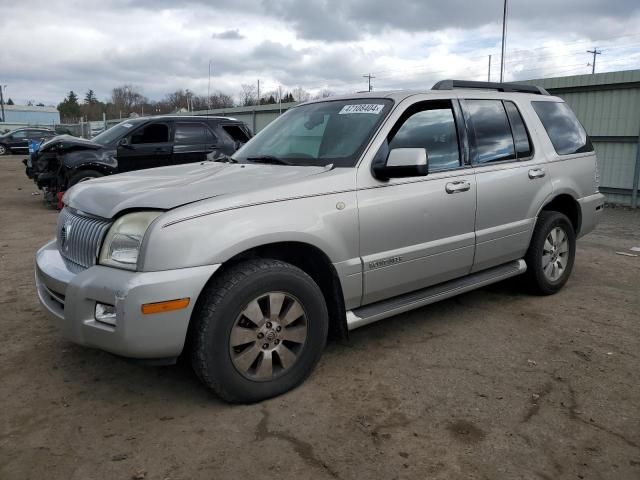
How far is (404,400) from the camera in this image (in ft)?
10.4

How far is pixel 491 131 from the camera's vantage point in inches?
176

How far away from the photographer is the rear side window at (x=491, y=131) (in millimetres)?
4324

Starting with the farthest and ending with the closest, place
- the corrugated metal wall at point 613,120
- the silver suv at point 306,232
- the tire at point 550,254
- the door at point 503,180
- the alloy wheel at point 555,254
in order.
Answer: the corrugated metal wall at point 613,120
the alloy wheel at point 555,254
the tire at point 550,254
the door at point 503,180
the silver suv at point 306,232

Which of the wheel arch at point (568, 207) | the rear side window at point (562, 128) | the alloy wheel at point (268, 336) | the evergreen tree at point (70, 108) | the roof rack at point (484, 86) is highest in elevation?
the evergreen tree at point (70, 108)

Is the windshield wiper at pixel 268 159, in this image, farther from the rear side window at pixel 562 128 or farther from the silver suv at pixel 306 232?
the rear side window at pixel 562 128

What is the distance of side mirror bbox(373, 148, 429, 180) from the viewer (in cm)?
342

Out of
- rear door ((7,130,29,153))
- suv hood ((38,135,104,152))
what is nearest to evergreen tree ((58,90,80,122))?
rear door ((7,130,29,153))

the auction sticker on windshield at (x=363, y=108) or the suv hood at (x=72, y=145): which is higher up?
the auction sticker on windshield at (x=363, y=108)

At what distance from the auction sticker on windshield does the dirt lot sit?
5.49ft

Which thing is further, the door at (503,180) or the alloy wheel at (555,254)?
the alloy wheel at (555,254)

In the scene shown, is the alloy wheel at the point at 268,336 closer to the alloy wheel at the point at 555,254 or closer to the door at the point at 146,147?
the alloy wheel at the point at 555,254

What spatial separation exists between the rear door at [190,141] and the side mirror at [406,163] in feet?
24.5

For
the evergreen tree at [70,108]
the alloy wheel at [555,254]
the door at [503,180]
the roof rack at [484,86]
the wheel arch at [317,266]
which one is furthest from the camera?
the evergreen tree at [70,108]

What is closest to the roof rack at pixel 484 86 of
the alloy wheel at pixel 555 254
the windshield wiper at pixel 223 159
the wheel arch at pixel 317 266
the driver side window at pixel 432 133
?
the driver side window at pixel 432 133
